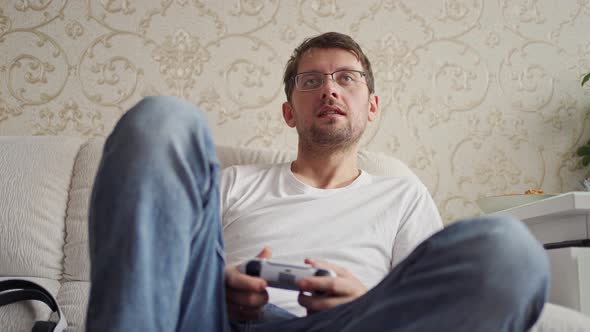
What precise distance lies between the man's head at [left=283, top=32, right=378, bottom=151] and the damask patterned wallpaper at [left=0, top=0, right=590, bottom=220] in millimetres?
381

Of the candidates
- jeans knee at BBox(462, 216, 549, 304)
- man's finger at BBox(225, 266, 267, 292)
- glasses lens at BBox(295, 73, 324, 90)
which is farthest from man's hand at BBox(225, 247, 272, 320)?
glasses lens at BBox(295, 73, 324, 90)

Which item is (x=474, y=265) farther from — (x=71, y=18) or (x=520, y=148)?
(x=71, y=18)

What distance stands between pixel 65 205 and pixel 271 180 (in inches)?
23.0

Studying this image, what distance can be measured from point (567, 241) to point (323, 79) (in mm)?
709

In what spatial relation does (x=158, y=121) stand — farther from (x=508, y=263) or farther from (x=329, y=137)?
(x=329, y=137)

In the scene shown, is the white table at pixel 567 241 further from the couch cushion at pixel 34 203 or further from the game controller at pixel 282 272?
the couch cushion at pixel 34 203

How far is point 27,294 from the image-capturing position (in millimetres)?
1146

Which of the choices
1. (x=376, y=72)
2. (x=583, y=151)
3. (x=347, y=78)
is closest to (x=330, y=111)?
(x=347, y=78)

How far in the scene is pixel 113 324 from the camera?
54cm

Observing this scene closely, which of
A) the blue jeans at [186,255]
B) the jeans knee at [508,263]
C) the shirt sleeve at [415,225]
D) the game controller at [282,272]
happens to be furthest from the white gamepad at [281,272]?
the shirt sleeve at [415,225]

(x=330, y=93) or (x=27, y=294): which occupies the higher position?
(x=330, y=93)

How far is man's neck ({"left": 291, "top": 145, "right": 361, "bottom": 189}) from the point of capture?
1.25 meters

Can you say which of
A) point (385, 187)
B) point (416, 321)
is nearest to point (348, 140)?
point (385, 187)

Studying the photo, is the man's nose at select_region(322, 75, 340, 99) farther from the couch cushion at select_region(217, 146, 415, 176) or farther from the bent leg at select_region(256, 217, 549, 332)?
the bent leg at select_region(256, 217, 549, 332)
